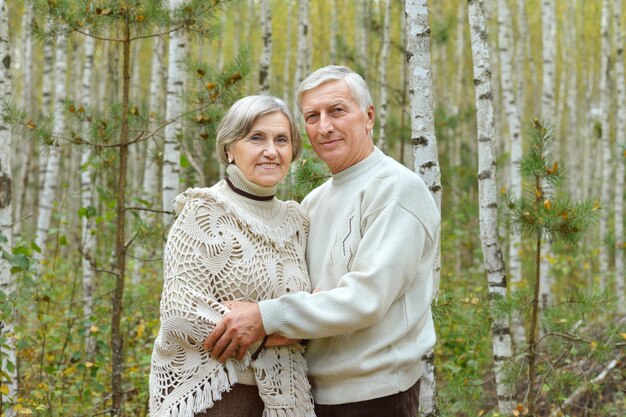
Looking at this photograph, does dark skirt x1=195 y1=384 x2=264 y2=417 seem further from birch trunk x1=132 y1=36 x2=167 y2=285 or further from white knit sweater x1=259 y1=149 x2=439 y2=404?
birch trunk x1=132 y1=36 x2=167 y2=285

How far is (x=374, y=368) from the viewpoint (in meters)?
2.29

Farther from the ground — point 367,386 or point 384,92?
point 384,92

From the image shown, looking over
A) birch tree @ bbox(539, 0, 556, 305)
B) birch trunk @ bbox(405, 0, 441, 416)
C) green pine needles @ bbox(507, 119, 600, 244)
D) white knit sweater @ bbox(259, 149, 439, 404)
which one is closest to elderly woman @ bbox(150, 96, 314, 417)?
white knit sweater @ bbox(259, 149, 439, 404)

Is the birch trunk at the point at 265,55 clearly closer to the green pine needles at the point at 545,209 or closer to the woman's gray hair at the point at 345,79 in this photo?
the green pine needles at the point at 545,209

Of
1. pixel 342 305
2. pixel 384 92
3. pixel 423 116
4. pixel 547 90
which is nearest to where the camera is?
pixel 342 305

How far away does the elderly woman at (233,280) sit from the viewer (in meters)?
2.27

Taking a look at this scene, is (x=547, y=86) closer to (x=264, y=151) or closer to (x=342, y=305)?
(x=264, y=151)

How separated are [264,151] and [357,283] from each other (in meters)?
0.59

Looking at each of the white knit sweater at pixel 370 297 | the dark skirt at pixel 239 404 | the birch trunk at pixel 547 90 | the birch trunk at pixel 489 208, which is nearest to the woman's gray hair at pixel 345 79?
the white knit sweater at pixel 370 297

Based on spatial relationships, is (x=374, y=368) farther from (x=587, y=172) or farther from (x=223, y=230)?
(x=587, y=172)

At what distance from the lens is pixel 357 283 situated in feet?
7.25

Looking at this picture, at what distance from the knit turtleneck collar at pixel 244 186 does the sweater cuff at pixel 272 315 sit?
17.5 inches

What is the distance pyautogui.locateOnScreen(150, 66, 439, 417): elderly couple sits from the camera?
7.31 ft

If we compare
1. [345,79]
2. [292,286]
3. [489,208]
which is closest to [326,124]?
[345,79]
